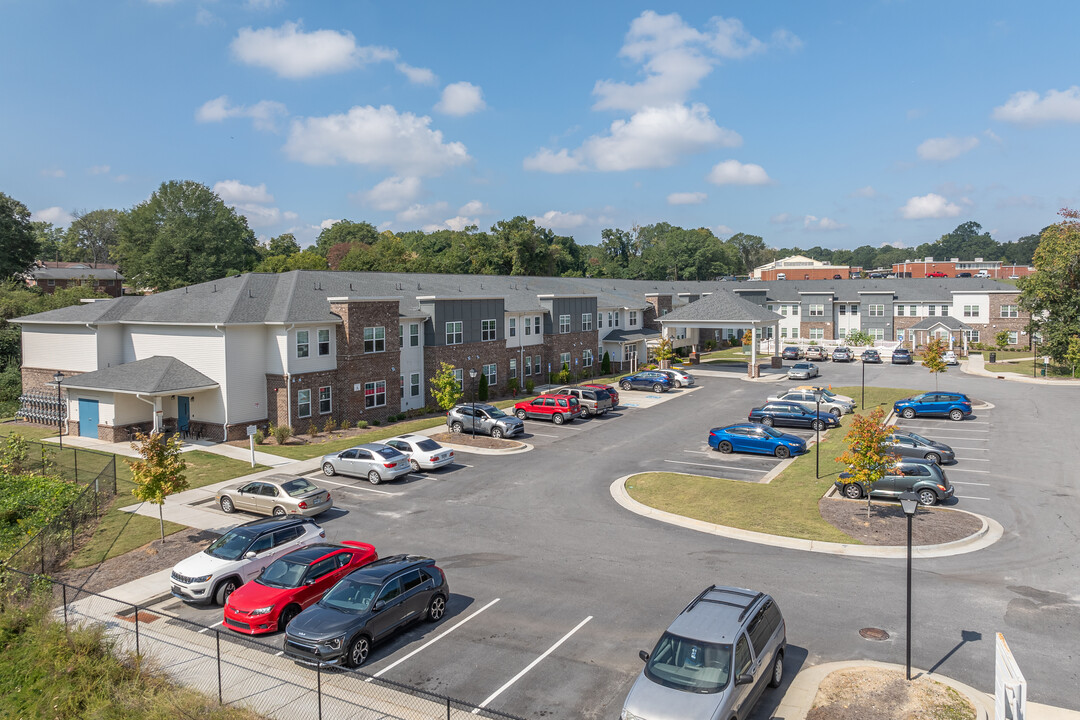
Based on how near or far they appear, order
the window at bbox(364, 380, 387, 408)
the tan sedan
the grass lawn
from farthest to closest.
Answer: the window at bbox(364, 380, 387, 408), the tan sedan, the grass lawn

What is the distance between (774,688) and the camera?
12.4 metres

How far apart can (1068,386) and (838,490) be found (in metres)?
36.2

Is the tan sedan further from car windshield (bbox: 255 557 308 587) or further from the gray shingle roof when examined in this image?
the gray shingle roof

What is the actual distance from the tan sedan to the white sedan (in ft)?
19.0

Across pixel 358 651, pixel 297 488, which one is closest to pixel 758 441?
pixel 297 488

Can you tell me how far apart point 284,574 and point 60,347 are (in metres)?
33.5

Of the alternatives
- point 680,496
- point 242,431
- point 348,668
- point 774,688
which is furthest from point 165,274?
point 774,688

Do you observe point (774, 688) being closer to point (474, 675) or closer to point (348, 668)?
point (474, 675)

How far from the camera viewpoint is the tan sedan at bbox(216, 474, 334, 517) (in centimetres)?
2286

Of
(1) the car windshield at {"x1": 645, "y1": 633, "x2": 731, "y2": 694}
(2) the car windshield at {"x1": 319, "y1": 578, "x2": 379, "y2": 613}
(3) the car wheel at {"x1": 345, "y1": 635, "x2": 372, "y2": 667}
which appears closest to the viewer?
(1) the car windshield at {"x1": 645, "y1": 633, "x2": 731, "y2": 694}

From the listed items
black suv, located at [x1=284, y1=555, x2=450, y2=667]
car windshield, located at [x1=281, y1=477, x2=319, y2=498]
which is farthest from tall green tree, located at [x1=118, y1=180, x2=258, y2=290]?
black suv, located at [x1=284, y1=555, x2=450, y2=667]

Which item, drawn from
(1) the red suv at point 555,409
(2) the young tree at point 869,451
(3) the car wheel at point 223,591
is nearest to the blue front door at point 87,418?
(1) the red suv at point 555,409

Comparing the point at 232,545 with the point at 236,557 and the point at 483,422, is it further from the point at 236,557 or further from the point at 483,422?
the point at 483,422

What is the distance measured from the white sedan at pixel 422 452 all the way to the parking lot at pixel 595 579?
0.53m
